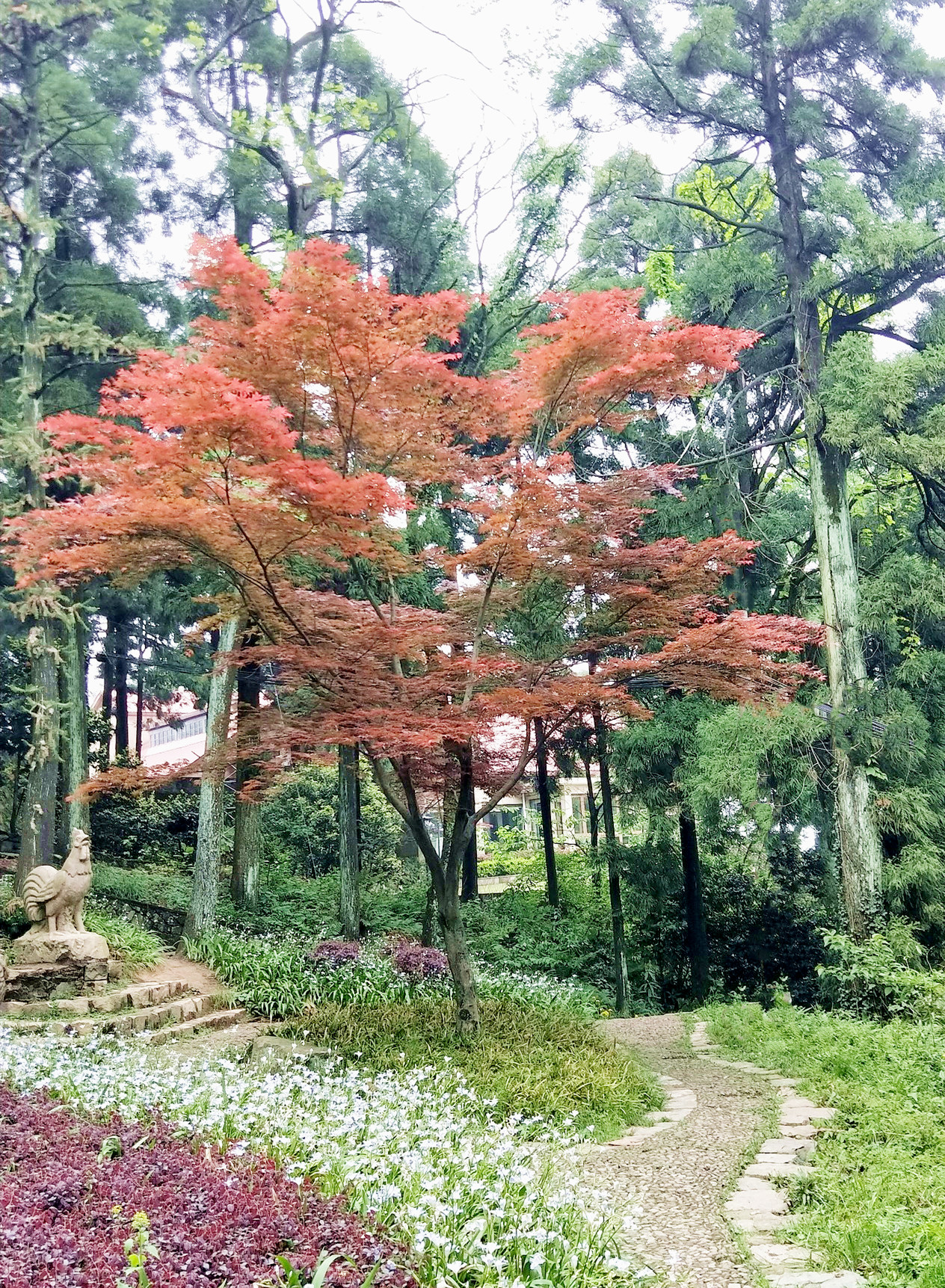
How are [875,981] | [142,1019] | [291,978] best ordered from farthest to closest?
[291,978]
[875,981]
[142,1019]

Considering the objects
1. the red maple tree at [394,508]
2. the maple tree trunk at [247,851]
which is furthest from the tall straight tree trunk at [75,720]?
the red maple tree at [394,508]

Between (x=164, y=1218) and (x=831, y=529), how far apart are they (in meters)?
9.04

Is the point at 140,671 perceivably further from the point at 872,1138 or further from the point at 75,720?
the point at 872,1138

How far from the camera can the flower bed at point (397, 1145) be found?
2.98m

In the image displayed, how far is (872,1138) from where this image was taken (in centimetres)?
478

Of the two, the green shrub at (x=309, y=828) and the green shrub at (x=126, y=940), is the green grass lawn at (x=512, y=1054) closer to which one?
the green shrub at (x=126, y=940)

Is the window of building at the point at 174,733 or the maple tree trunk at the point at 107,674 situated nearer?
the maple tree trunk at the point at 107,674

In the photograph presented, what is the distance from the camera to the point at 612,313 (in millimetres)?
6309

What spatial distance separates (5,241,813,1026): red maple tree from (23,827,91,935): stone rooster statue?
2483mm

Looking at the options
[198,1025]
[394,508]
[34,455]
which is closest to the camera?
[394,508]

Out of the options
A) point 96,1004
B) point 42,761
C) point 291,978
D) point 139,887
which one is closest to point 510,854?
point 139,887

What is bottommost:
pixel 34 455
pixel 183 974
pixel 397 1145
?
pixel 183 974

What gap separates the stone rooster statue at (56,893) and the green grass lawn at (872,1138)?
5.56 m

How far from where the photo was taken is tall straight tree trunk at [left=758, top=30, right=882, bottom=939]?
9.53 m
